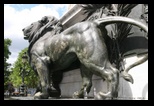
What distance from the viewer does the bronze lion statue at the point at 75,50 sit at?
14.6ft

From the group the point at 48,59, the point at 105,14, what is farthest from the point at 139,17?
the point at 48,59

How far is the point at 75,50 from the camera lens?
16.3 feet

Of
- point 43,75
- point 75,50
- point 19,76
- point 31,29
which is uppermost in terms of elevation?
point 31,29

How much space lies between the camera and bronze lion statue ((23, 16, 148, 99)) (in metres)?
4.46

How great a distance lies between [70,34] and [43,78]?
3.90 ft

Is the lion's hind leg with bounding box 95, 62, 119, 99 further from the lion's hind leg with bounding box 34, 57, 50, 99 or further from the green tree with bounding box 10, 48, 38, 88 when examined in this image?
the green tree with bounding box 10, 48, 38, 88

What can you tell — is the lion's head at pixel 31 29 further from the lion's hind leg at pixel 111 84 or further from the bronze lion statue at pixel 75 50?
the lion's hind leg at pixel 111 84

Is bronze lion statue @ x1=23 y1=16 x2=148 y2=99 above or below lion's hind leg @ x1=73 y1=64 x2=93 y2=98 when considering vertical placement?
above

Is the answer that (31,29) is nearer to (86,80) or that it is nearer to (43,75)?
(43,75)

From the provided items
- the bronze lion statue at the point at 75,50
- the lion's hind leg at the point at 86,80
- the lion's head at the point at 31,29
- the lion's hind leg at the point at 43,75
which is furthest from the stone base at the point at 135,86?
the lion's head at the point at 31,29

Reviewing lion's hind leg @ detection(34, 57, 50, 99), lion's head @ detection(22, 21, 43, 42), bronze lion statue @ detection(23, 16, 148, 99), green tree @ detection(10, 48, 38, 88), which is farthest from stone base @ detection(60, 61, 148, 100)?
green tree @ detection(10, 48, 38, 88)

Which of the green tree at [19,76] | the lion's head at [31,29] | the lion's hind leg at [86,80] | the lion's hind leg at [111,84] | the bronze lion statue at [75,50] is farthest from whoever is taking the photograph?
the green tree at [19,76]

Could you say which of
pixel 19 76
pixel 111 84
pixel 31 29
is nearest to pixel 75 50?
pixel 111 84
